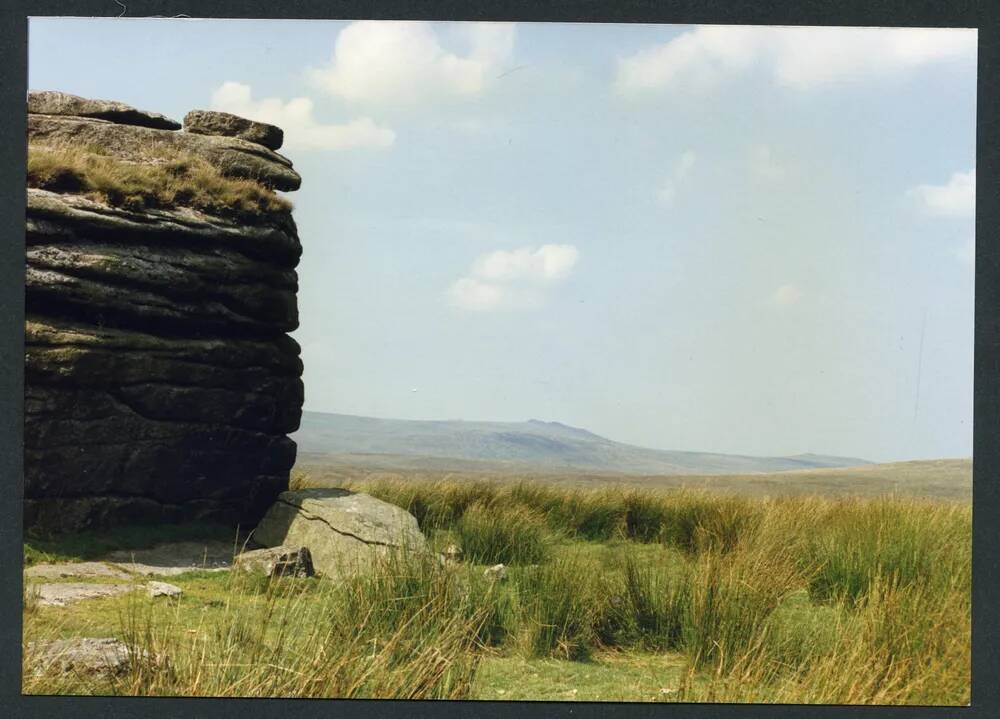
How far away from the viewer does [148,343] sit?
802 centimetres

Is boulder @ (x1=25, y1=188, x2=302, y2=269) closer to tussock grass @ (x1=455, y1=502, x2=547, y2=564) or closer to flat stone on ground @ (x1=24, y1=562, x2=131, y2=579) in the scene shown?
flat stone on ground @ (x1=24, y1=562, x2=131, y2=579)

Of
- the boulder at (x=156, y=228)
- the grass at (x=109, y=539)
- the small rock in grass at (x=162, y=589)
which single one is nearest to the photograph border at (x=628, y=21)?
the small rock in grass at (x=162, y=589)

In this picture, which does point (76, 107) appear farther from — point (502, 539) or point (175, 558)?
point (502, 539)

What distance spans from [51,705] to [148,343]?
11.1 feet

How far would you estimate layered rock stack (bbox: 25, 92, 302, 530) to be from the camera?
756 cm

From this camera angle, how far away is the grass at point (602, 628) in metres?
5.07

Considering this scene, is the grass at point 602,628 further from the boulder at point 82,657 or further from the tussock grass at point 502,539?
the tussock grass at point 502,539

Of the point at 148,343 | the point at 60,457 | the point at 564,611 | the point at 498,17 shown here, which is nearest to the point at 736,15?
the point at 498,17

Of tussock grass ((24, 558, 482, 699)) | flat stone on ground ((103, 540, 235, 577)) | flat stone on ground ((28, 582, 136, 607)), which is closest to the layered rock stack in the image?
flat stone on ground ((103, 540, 235, 577))

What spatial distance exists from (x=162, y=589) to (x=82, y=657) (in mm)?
1290

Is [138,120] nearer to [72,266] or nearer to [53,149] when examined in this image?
[53,149]

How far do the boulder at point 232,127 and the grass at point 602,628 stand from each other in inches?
158

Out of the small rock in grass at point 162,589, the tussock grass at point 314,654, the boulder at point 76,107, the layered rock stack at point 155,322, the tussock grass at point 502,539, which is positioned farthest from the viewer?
the boulder at point 76,107

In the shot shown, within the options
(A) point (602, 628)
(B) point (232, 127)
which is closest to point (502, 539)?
(A) point (602, 628)
